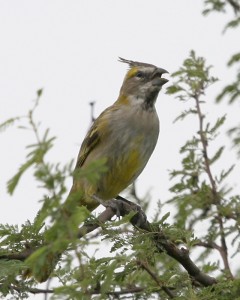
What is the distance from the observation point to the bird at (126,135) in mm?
6238

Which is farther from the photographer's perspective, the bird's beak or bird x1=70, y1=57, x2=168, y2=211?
the bird's beak

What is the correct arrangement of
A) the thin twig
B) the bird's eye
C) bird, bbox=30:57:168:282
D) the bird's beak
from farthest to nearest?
the bird's eye
the bird's beak
bird, bbox=30:57:168:282
the thin twig

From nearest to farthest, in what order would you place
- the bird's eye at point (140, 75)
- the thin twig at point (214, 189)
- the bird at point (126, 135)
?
1. the thin twig at point (214, 189)
2. the bird at point (126, 135)
3. the bird's eye at point (140, 75)

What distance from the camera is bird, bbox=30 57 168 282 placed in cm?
624

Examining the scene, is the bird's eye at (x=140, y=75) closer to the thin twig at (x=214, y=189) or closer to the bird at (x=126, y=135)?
the bird at (x=126, y=135)

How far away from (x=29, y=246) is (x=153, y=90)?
334cm

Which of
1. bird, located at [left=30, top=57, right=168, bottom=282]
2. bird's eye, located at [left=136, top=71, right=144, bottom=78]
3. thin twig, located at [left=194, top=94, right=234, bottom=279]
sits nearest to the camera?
thin twig, located at [left=194, top=94, right=234, bottom=279]

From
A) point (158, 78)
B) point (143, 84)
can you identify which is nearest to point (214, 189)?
point (158, 78)

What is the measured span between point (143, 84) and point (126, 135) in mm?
698

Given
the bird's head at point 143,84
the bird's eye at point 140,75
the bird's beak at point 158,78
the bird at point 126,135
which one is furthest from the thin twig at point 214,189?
the bird's eye at point 140,75

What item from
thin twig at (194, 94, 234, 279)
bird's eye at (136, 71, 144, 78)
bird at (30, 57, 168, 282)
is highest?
bird's eye at (136, 71, 144, 78)

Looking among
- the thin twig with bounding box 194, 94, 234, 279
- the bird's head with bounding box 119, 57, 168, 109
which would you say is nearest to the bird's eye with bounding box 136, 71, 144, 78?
the bird's head with bounding box 119, 57, 168, 109

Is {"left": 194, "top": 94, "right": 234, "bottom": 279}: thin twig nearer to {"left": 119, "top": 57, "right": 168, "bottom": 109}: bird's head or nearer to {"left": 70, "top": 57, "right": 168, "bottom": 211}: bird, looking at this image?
{"left": 70, "top": 57, "right": 168, "bottom": 211}: bird

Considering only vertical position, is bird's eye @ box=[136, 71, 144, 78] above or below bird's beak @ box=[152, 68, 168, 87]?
above
